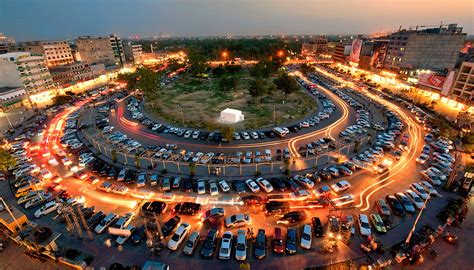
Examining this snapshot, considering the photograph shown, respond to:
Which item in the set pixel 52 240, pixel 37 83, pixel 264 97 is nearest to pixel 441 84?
pixel 264 97

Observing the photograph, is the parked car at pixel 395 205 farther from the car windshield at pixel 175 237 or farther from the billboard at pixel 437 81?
the billboard at pixel 437 81

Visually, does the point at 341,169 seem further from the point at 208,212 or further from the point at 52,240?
the point at 52,240

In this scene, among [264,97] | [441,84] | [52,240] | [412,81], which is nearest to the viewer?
[52,240]

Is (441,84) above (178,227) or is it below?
above

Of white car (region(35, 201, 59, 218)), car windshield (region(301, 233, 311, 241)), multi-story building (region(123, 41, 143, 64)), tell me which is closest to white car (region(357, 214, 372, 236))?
car windshield (region(301, 233, 311, 241))

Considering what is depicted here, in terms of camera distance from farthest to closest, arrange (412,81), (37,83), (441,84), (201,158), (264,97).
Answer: (412,81) → (37,83) → (264,97) → (441,84) → (201,158)

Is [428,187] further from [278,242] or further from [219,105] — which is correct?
[219,105]

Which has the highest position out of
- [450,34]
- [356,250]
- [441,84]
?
[450,34]

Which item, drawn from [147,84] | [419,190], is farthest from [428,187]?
[147,84]
